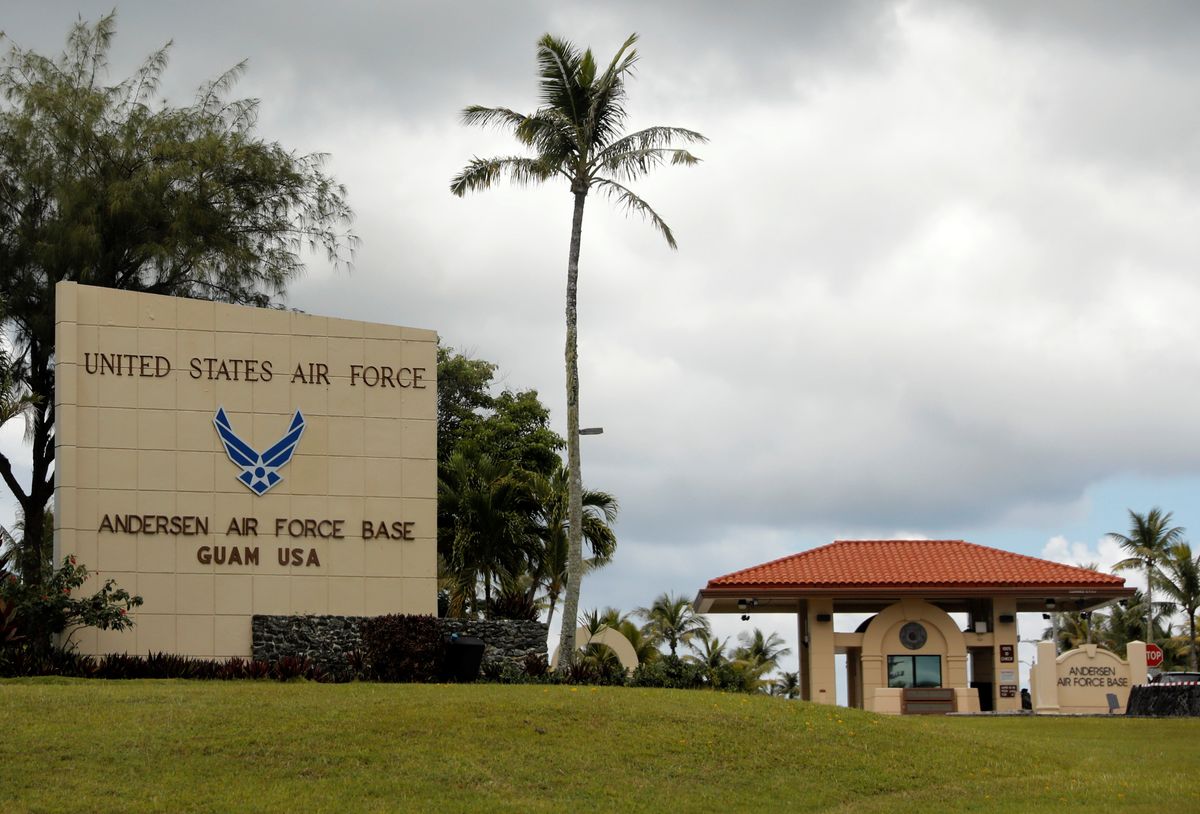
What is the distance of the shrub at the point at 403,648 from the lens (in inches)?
1145

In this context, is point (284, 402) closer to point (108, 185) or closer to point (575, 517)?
point (575, 517)

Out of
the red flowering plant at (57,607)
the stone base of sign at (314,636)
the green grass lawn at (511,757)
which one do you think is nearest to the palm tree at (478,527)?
the stone base of sign at (314,636)


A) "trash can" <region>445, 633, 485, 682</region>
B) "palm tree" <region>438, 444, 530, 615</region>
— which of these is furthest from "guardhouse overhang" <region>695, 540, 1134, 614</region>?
"trash can" <region>445, 633, 485, 682</region>

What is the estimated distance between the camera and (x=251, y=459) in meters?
29.7

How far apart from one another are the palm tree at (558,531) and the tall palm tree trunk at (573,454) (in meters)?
11.3

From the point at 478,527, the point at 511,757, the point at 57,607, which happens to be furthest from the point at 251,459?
the point at 478,527

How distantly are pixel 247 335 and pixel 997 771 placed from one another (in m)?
16.4

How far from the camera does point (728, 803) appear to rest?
19.5m

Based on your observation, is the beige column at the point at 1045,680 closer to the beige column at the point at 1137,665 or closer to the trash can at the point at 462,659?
the beige column at the point at 1137,665

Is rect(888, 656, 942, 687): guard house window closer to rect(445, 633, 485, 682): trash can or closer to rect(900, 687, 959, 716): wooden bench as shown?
rect(900, 687, 959, 716): wooden bench

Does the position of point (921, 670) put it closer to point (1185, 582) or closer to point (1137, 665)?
point (1137, 665)

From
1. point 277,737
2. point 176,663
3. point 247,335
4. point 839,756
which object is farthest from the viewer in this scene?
point 247,335

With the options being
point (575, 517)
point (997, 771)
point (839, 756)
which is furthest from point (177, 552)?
point (997, 771)

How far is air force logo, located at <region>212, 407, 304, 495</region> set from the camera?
2959 cm
